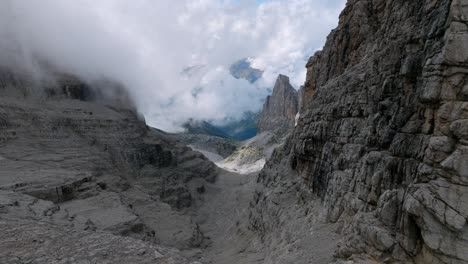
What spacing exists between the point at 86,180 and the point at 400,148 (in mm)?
39497

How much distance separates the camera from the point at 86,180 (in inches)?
1843

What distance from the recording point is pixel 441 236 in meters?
13.3

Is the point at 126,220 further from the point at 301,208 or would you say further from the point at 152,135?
the point at 152,135

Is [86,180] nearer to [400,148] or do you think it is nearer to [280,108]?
[400,148]

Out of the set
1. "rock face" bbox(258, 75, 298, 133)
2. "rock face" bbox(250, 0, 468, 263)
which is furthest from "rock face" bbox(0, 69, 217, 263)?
"rock face" bbox(258, 75, 298, 133)

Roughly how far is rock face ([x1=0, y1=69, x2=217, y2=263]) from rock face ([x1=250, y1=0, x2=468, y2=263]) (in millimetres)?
10007

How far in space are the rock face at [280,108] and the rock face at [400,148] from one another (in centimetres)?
12215

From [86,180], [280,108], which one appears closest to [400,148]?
[86,180]

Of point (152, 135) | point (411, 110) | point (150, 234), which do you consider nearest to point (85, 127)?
point (152, 135)

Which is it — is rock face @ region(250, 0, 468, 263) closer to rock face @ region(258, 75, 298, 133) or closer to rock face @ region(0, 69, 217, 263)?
rock face @ region(0, 69, 217, 263)

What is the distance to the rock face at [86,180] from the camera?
1792 cm

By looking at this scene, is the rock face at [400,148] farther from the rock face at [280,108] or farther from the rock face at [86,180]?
the rock face at [280,108]

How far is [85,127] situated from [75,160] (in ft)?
42.6

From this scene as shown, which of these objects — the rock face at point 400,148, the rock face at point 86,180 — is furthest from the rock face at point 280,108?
the rock face at point 400,148
